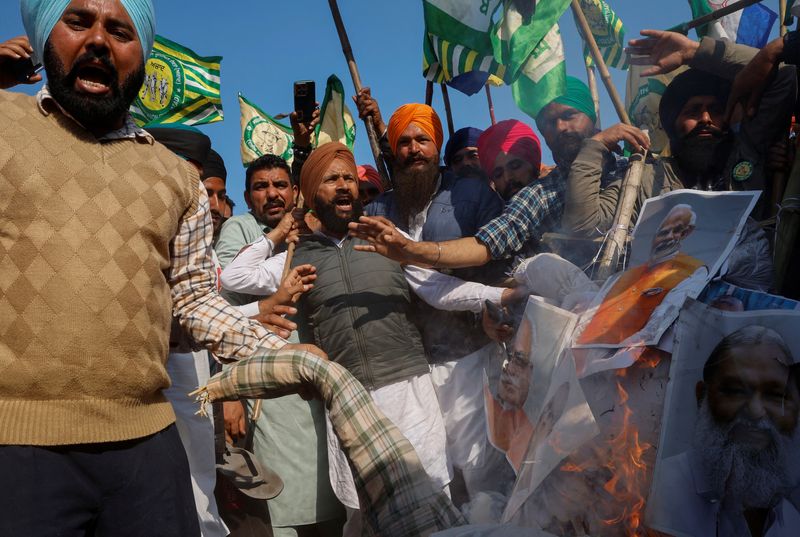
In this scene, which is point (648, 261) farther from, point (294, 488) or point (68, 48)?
point (294, 488)

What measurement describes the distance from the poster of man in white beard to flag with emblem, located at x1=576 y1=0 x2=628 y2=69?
3.14 m

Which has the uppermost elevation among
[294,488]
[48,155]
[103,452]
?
[48,155]

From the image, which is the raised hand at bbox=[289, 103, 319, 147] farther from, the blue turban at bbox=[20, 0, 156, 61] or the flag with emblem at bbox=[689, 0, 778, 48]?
the flag with emblem at bbox=[689, 0, 778, 48]

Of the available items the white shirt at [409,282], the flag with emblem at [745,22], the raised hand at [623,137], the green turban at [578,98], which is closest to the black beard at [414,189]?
the white shirt at [409,282]

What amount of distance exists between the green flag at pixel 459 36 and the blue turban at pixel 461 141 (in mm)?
517

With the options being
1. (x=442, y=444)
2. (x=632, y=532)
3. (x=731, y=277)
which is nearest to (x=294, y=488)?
(x=442, y=444)

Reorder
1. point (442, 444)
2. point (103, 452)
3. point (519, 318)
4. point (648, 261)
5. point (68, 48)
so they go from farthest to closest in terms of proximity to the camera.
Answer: point (442, 444)
point (519, 318)
point (648, 261)
point (68, 48)
point (103, 452)

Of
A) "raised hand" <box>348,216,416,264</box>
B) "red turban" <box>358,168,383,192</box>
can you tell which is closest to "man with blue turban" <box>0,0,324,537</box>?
"raised hand" <box>348,216,416,264</box>

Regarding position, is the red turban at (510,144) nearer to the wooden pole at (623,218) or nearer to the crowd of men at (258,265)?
the crowd of men at (258,265)

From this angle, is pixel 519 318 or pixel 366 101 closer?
pixel 519 318

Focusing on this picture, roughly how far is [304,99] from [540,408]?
2.75 metres

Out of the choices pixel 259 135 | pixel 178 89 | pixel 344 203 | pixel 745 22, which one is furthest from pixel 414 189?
pixel 178 89

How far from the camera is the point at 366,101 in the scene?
4.42 meters

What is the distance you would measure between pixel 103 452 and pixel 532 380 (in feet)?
5.58
